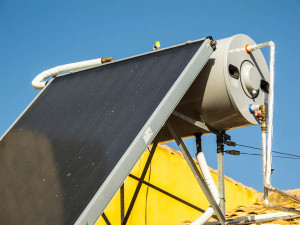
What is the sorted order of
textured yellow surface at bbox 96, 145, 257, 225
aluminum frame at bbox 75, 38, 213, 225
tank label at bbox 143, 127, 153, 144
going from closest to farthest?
aluminum frame at bbox 75, 38, 213, 225
tank label at bbox 143, 127, 153, 144
textured yellow surface at bbox 96, 145, 257, 225

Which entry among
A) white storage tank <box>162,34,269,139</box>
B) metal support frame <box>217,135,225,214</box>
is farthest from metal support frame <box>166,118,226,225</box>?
white storage tank <box>162,34,269,139</box>

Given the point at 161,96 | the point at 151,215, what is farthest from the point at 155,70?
the point at 151,215

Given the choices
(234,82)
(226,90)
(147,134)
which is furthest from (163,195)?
(147,134)

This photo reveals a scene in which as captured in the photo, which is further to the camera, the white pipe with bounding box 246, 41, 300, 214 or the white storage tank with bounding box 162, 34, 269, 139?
the white storage tank with bounding box 162, 34, 269, 139

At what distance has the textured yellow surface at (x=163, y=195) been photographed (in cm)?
989

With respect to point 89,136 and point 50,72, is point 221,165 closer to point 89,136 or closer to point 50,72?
point 89,136

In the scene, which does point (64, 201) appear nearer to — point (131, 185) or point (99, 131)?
point (99, 131)

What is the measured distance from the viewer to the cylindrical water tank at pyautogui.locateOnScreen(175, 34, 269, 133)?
19.0 feet

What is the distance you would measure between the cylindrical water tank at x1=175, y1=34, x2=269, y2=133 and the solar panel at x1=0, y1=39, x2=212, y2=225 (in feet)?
2.30

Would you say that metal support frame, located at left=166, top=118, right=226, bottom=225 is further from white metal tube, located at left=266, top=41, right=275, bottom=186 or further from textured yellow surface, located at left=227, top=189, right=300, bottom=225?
textured yellow surface, located at left=227, top=189, right=300, bottom=225

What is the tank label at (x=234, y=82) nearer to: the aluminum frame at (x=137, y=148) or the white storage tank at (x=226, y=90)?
the white storage tank at (x=226, y=90)

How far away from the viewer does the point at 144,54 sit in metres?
5.57

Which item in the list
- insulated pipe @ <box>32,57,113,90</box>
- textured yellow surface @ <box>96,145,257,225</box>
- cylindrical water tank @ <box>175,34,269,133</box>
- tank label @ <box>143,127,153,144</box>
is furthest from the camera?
textured yellow surface @ <box>96,145,257,225</box>

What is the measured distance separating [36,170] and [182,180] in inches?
273
